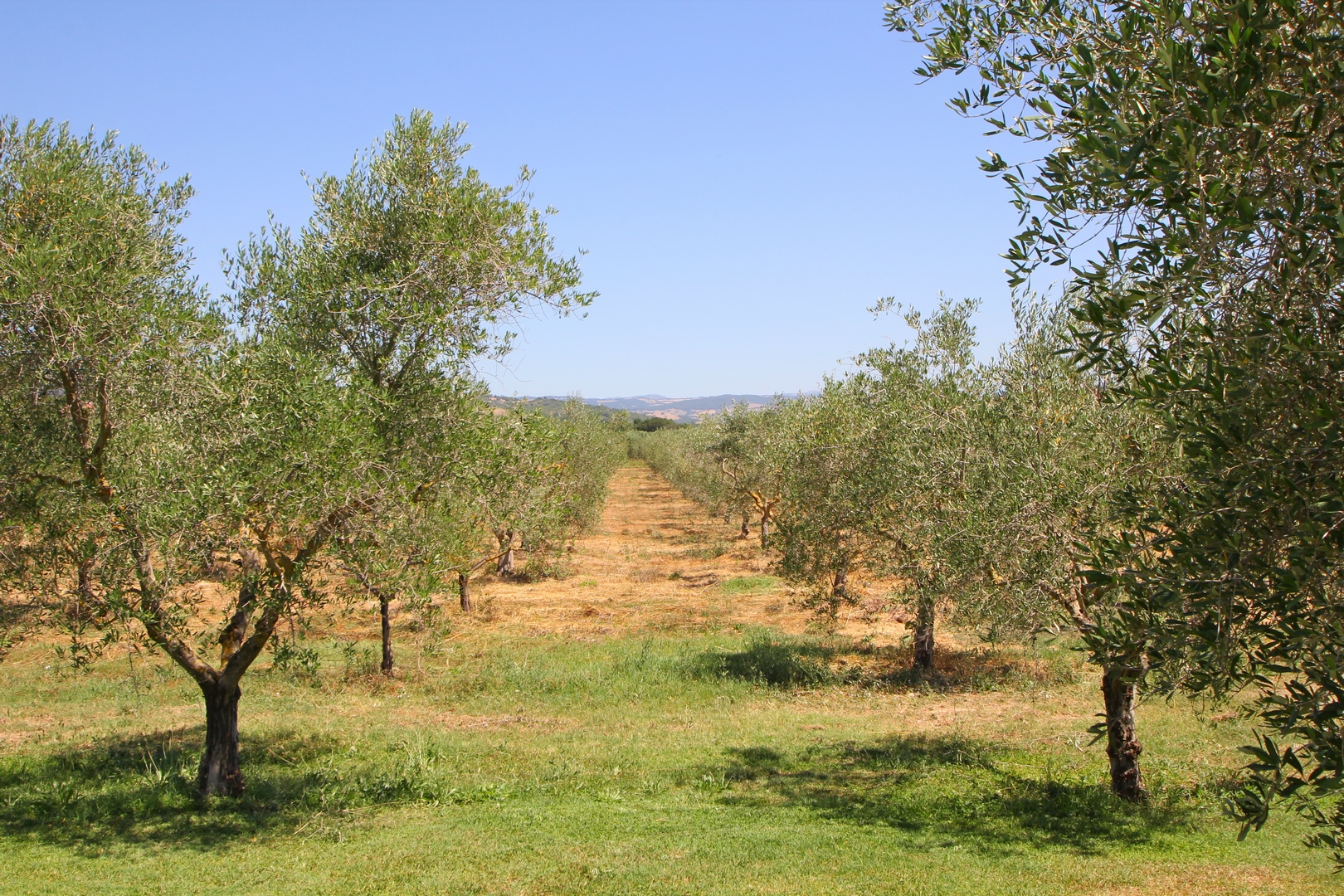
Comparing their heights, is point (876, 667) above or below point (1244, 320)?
below

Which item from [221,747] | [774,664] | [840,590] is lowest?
[774,664]

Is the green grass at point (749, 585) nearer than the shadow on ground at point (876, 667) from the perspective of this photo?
No

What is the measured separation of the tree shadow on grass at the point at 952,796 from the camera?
445 inches

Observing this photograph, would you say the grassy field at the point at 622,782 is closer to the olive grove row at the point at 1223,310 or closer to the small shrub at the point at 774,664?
the small shrub at the point at 774,664

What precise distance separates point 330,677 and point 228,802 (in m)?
10.1

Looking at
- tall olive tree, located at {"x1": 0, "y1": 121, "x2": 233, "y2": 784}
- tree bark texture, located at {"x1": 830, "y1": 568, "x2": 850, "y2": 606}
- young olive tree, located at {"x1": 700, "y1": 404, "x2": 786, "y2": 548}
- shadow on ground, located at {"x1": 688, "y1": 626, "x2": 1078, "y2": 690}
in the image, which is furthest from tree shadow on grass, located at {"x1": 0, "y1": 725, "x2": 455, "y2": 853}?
young olive tree, located at {"x1": 700, "y1": 404, "x2": 786, "y2": 548}

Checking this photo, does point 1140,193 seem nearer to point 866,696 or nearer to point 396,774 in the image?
point 396,774

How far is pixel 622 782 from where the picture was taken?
44.6 feet

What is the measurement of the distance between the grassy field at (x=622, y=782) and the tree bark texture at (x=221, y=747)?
0.28 meters

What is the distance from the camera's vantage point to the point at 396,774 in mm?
13438

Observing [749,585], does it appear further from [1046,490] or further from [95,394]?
[95,394]

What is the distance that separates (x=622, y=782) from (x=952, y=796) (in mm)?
5130

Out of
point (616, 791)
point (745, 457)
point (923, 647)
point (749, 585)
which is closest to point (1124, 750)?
point (616, 791)

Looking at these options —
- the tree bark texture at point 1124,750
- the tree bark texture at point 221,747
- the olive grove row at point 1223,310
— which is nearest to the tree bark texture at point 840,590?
the tree bark texture at point 1124,750
